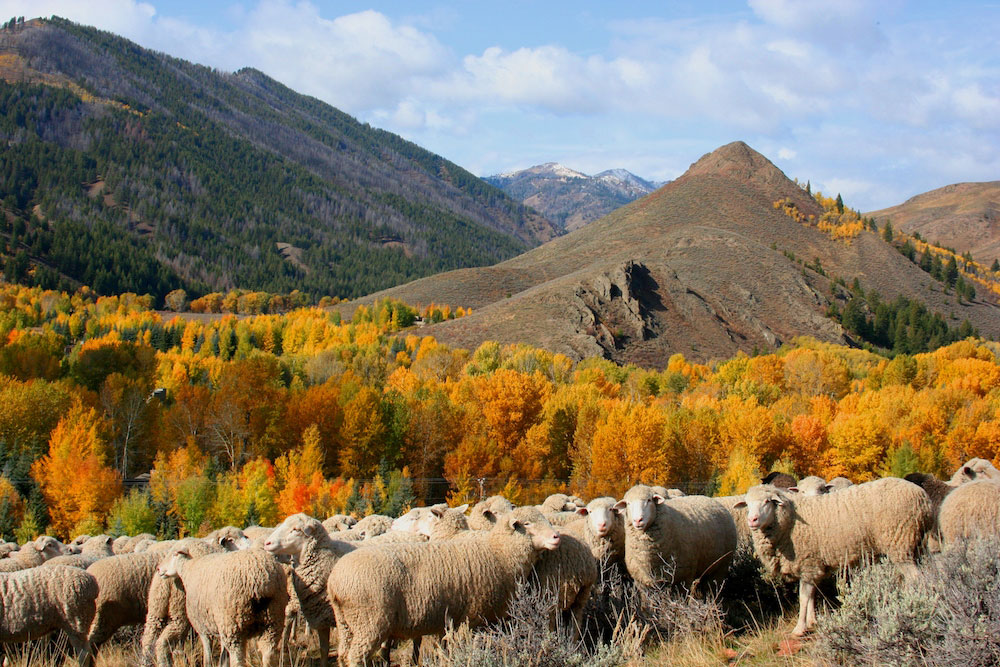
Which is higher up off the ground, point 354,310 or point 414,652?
point 354,310

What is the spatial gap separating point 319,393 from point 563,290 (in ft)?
175

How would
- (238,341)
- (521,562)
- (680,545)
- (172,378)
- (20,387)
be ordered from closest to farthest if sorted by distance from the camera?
(521,562) → (680,545) → (20,387) → (172,378) → (238,341)

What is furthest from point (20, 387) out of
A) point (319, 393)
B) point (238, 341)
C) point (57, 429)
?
point (238, 341)

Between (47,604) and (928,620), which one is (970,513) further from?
(47,604)

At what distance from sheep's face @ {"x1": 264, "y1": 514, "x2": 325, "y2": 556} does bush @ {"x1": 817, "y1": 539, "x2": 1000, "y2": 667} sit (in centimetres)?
650

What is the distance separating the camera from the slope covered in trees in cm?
4494

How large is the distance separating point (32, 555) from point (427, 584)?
31.0ft

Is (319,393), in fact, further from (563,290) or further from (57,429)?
(563,290)

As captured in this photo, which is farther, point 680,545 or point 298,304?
point 298,304

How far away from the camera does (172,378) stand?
7444 cm

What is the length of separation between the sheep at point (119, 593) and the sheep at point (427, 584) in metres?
4.90

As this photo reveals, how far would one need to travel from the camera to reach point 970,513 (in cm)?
1014

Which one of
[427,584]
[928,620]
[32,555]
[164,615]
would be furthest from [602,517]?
[32,555]

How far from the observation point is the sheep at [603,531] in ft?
37.8
